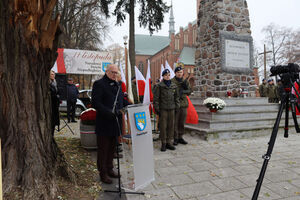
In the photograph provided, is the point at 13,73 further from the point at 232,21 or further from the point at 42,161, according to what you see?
the point at 232,21

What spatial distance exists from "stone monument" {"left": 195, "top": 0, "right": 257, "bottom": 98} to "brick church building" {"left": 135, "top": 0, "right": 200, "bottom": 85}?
11.1 meters

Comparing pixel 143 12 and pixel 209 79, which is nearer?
pixel 209 79

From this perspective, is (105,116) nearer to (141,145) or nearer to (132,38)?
(141,145)

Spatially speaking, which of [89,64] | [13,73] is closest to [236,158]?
[13,73]

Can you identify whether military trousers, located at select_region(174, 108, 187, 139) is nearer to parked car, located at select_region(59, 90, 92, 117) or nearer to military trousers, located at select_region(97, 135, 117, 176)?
military trousers, located at select_region(97, 135, 117, 176)

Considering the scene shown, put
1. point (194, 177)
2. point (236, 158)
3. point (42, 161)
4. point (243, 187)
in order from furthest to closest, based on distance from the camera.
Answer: point (236, 158), point (194, 177), point (243, 187), point (42, 161)

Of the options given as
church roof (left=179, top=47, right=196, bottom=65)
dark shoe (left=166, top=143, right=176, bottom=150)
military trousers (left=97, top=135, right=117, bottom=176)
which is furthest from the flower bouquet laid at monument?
church roof (left=179, top=47, right=196, bottom=65)

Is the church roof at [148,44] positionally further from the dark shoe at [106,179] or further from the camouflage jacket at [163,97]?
the dark shoe at [106,179]

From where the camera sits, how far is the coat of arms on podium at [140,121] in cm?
306

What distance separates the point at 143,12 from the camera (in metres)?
14.6

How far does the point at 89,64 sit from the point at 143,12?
228 inches

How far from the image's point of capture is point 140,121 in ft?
10.2

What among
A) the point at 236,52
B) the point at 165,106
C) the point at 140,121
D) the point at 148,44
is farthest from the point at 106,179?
the point at 148,44

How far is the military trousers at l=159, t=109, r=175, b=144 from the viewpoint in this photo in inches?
222
